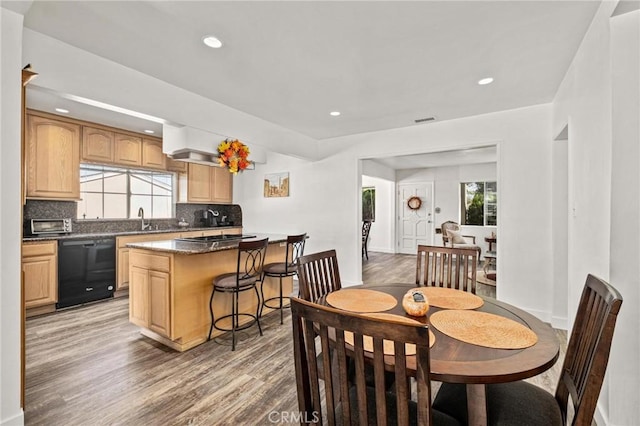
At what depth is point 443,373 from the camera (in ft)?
3.08

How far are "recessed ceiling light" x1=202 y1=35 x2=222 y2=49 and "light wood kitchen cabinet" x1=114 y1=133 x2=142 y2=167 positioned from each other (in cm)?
309

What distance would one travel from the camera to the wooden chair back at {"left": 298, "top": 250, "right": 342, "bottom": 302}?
183 cm

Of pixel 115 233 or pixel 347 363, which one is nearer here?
pixel 347 363

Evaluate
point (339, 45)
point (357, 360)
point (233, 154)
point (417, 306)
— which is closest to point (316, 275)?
point (417, 306)

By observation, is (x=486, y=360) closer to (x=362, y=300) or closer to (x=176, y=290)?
(x=362, y=300)

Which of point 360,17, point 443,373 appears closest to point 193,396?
point 443,373

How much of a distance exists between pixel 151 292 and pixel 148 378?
0.80m

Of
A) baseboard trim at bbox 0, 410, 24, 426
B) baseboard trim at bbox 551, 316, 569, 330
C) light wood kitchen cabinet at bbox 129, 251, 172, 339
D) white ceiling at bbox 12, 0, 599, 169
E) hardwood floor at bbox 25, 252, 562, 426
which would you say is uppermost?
white ceiling at bbox 12, 0, 599, 169

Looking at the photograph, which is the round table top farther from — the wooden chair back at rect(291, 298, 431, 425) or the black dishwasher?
the black dishwasher

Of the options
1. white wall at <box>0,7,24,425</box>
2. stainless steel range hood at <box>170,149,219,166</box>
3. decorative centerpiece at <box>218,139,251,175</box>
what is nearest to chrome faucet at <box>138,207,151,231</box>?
stainless steel range hood at <box>170,149,219,166</box>

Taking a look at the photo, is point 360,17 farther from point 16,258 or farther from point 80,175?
point 80,175

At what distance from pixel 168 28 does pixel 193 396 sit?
246 cm

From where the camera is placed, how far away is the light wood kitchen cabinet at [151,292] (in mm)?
2586

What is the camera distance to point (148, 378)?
217cm
